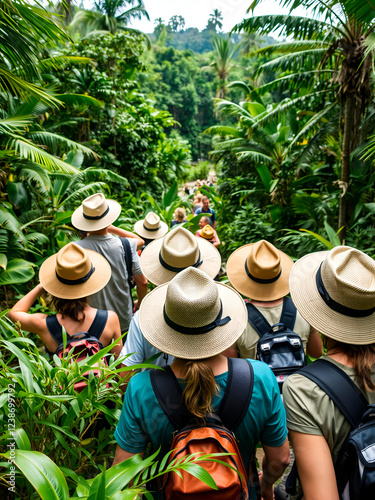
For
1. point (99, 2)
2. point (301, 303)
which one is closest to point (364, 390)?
point (301, 303)

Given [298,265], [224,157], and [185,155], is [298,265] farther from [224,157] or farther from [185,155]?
[185,155]

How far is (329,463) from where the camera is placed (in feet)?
3.88

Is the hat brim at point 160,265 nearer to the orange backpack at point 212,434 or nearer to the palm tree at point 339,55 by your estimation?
the orange backpack at point 212,434

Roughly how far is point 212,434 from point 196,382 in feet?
0.58

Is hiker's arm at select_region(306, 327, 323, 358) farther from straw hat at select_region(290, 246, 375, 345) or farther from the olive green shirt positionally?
straw hat at select_region(290, 246, 375, 345)

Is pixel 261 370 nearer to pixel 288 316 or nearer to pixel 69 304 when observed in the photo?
pixel 288 316

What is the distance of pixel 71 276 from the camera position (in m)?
2.13

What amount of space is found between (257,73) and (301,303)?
7421mm

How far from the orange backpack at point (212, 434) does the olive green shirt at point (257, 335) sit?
67 centimetres

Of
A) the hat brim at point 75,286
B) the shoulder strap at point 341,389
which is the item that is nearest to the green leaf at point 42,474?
the shoulder strap at point 341,389

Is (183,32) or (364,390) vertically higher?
(183,32)

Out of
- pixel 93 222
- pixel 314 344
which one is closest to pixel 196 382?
pixel 314 344

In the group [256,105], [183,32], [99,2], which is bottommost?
[256,105]

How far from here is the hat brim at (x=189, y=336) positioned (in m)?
1.30
